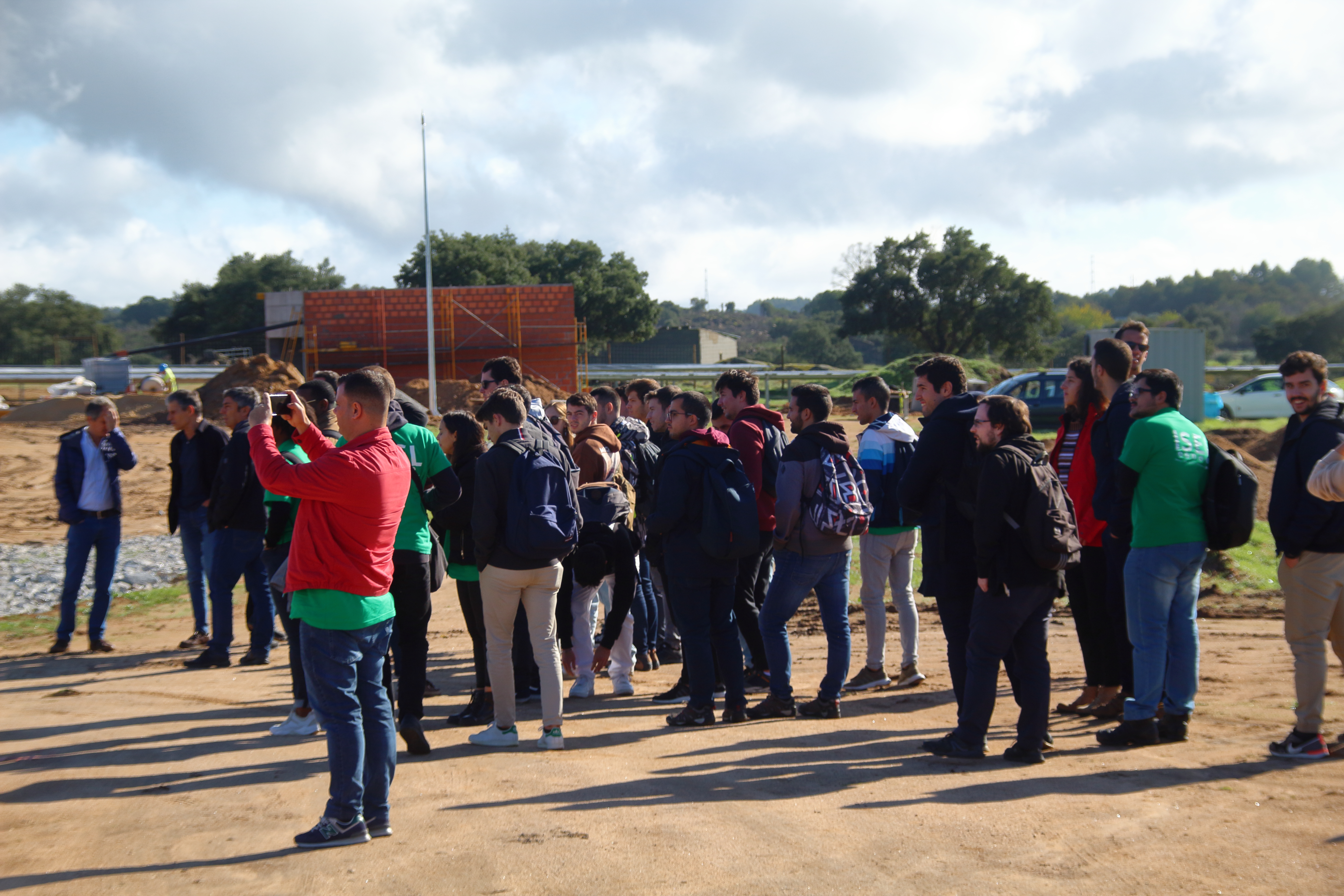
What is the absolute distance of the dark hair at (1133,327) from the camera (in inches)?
250

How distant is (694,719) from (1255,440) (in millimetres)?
20683

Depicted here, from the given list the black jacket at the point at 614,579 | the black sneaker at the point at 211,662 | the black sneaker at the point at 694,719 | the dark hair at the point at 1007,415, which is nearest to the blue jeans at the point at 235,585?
the black sneaker at the point at 211,662

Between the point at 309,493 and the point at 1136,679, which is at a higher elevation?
the point at 309,493

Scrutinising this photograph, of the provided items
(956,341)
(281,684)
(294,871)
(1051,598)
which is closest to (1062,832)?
(1051,598)

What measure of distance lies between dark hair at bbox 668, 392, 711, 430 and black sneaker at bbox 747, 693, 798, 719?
1756mm

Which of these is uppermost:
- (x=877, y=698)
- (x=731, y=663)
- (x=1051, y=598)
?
(x=1051, y=598)

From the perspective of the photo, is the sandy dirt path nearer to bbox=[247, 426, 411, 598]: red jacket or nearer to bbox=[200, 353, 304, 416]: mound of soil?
bbox=[247, 426, 411, 598]: red jacket

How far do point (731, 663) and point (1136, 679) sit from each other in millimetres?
2250

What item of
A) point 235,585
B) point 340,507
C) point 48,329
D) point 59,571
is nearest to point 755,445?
point 340,507

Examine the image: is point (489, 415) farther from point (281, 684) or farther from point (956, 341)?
point (956, 341)

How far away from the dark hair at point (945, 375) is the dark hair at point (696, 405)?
1266 millimetres

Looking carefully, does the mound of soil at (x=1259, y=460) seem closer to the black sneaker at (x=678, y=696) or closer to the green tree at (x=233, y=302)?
the black sneaker at (x=678, y=696)

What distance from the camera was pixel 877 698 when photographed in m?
6.71

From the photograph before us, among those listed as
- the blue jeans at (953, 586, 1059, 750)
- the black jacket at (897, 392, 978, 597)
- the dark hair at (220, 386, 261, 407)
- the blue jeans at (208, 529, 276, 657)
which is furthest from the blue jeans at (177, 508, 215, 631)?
the blue jeans at (953, 586, 1059, 750)
